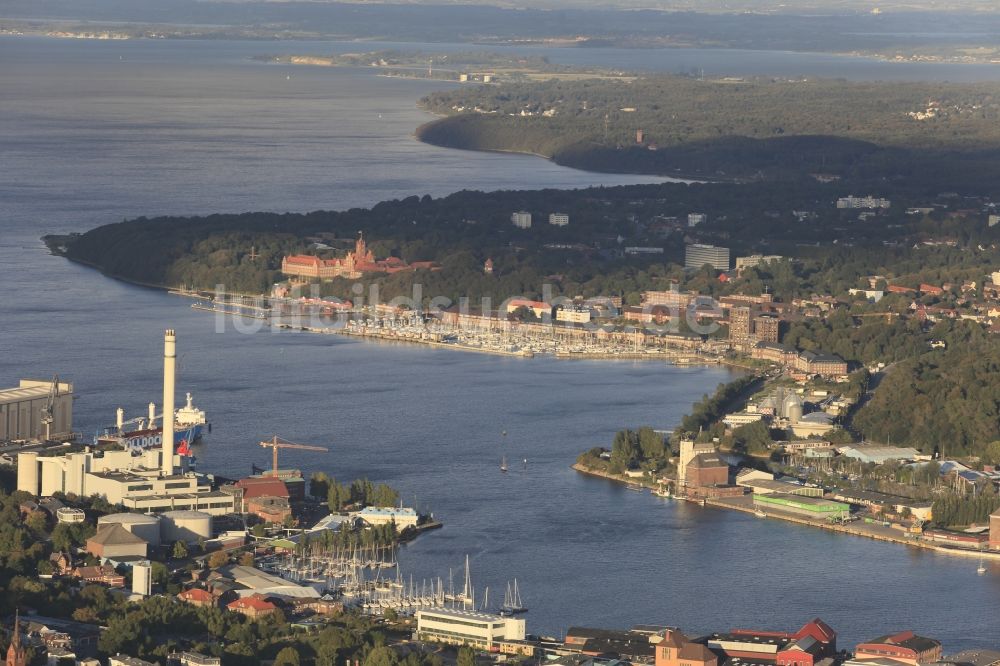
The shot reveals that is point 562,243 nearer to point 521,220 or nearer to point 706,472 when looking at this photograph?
point 521,220

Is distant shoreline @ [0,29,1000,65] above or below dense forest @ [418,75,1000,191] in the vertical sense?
above

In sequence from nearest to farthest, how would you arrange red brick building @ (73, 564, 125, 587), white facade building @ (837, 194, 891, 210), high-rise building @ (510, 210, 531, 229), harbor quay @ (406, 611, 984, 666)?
harbor quay @ (406, 611, 984, 666)
red brick building @ (73, 564, 125, 587)
high-rise building @ (510, 210, 531, 229)
white facade building @ (837, 194, 891, 210)

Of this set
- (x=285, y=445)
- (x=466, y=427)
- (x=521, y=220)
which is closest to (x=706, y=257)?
(x=521, y=220)

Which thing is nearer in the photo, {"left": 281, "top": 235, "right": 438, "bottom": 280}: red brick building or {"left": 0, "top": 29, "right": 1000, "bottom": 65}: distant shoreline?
{"left": 281, "top": 235, "right": 438, "bottom": 280}: red brick building

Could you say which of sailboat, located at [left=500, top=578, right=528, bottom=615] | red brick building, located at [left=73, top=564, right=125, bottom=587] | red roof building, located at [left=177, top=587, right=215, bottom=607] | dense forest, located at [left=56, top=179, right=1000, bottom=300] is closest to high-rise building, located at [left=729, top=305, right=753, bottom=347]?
dense forest, located at [left=56, top=179, right=1000, bottom=300]

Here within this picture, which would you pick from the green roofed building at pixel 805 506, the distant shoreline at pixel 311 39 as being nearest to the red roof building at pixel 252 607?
the green roofed building at pixel 805 506

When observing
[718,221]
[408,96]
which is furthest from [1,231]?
[408,96]

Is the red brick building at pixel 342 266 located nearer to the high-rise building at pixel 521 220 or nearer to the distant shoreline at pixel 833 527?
the high-rise building at pixel 521 220

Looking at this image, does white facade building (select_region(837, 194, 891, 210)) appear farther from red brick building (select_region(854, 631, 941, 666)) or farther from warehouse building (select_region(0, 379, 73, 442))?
red brick building (select_region(854, 631, 941, 666))
